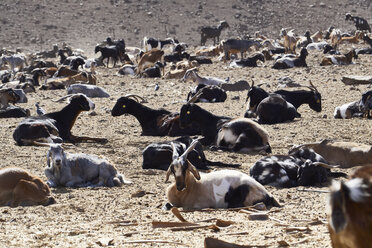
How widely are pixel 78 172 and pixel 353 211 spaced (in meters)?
6.68

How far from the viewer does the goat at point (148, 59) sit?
27.1 m

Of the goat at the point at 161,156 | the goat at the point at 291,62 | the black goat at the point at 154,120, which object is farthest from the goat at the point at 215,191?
the goat at the point at 291,62

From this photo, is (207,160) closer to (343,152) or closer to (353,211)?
(343,152)

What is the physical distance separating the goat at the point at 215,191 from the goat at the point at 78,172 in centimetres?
168

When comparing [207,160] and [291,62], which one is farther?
[291,62]

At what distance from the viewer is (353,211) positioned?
9.93 feet

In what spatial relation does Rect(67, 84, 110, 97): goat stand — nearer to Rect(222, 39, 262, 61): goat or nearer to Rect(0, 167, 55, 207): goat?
Rect(222, 39, 262, 61): goat

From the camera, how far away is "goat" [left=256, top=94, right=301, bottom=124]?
47.2ft

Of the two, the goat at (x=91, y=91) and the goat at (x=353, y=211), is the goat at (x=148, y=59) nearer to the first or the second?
the goat at (x=91, y=91)

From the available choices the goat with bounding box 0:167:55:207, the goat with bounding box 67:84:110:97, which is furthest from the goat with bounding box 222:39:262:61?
the goat with bounding box 0:167:55:207

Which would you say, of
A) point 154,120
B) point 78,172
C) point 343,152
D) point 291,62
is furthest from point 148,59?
point 78,172

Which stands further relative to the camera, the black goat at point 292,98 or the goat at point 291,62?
the goat at point 291,62

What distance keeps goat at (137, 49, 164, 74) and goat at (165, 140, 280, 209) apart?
62.4 feet

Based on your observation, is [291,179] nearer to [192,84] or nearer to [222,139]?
[222,139]
